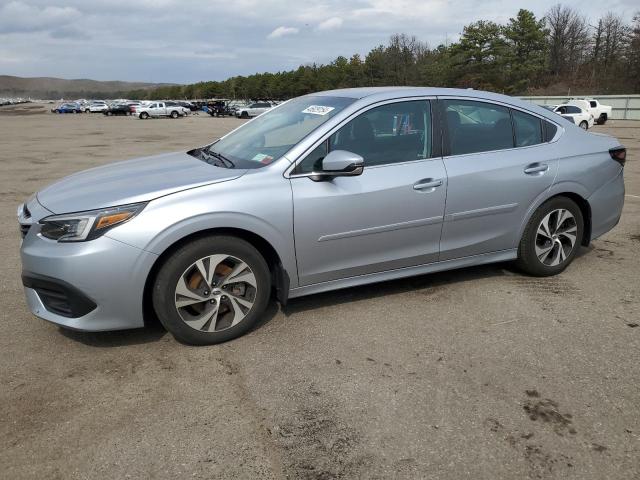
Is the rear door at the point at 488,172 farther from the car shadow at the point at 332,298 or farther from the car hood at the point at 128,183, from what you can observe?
the car hood at the point at 128,183

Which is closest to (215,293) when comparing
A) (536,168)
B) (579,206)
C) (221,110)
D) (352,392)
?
(352,392)

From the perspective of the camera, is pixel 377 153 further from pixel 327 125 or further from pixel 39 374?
pixel 39 374

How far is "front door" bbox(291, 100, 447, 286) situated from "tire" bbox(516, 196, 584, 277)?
0.96 metres

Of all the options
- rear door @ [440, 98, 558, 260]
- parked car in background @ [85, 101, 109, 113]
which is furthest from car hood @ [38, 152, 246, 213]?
parked car in background @ [85, 101, 109, 113]

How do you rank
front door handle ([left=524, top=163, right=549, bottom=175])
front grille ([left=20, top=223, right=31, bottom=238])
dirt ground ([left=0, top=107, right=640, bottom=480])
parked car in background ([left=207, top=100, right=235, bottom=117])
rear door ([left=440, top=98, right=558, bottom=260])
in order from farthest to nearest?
parked car in background ([left=207, top=100, right=235, bottom=117]) < front door handle ([left=524, top=163, right=549, bottom=175]) < rear door ([left=440, top=98, right=558, bottom=260]) < front grille ([left=20, top=223, right=31, bottom=238]) < dirt ground ([left=0, top=107, right=640, bottom=480])

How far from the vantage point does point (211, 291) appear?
3.44 m

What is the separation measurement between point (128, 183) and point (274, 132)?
1.22 m

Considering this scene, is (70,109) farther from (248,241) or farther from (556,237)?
(556,237)

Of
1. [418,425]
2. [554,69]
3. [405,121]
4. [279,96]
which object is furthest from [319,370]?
[279,96]

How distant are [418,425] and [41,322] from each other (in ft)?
9.29

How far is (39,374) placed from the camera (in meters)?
3.19

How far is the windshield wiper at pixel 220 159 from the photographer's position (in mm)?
3877

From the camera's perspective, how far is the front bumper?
3135 mm

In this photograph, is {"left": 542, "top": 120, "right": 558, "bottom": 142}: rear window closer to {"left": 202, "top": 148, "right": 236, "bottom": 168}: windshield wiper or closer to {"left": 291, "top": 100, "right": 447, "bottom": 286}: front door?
{"left": 291, "top": 100, "right": 447, "bottom": 286}: front door
